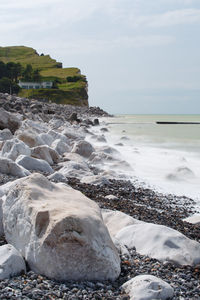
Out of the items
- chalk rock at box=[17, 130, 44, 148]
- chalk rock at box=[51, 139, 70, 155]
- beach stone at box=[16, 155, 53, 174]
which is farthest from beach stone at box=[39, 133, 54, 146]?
beach stone at box=[16, 155, 53, 174]

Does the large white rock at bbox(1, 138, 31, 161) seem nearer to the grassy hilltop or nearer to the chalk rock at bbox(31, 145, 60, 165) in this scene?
the chalk rock at bbox(31, 145, 60, 165)

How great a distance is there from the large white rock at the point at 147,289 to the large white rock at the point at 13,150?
19.7 ft

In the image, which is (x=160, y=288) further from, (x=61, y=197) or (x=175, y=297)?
(x=61, y=197)

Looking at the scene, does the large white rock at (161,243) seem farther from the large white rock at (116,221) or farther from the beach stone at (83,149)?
the beach stone at (83,149)

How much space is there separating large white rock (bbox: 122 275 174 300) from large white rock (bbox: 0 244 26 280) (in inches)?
36.2

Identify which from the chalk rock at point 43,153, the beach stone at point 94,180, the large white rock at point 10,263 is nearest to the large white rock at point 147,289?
the large white rock at point 10,263

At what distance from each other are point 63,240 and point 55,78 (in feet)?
332

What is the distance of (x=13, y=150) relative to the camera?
8.77 meters

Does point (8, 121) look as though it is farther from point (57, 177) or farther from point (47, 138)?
point (57, 177)

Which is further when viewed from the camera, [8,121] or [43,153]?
[8,121]

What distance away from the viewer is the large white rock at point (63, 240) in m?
3.23

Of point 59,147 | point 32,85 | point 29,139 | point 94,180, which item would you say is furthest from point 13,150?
point 32,85

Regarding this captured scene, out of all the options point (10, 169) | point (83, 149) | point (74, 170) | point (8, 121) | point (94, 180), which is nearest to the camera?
point (10, 169)

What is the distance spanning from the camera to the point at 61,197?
13.2 ft
